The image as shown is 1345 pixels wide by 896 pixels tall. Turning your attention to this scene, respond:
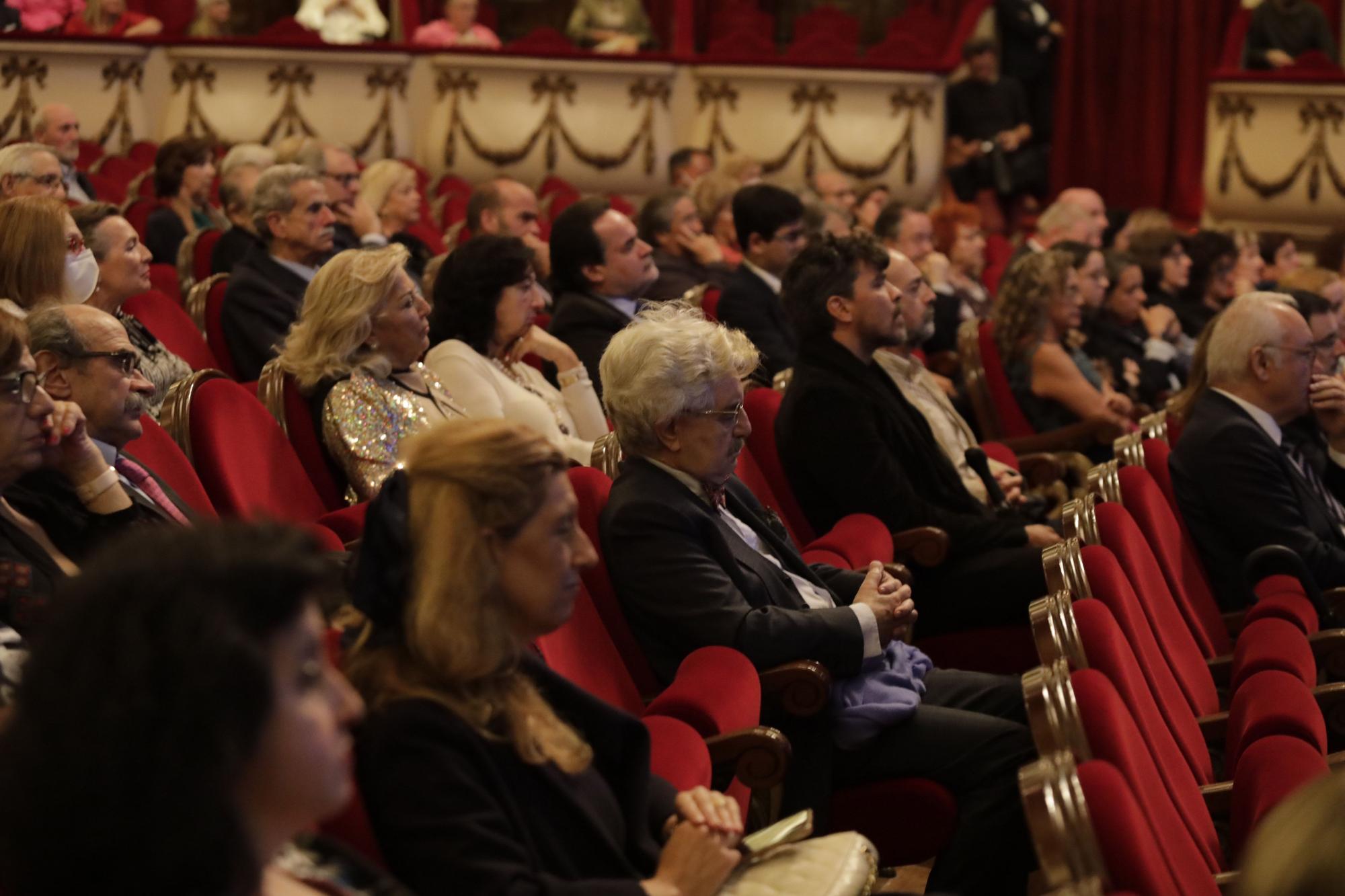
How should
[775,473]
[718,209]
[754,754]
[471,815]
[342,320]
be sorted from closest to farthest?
1. [471,815]
2. [754,754]
3. [342,320]
4. [775,473]
5. [718,209]

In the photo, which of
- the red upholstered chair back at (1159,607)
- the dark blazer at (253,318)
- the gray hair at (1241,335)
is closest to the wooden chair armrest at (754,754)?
the red upholstered chair back at (1159,607)

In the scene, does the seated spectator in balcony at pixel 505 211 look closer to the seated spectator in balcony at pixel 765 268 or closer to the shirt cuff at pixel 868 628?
the seated spectator in balcony at pixel 765 268

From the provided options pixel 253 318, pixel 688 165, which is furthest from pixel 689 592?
pixel 688 165

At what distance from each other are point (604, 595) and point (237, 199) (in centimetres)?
270

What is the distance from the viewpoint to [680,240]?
15.5 ft

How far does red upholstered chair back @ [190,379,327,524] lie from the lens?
90.1 inches

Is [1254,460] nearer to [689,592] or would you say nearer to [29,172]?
[689,592]

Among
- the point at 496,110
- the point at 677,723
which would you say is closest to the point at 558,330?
the point at 677,723

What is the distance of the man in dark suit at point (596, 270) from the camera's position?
3574 millimetres

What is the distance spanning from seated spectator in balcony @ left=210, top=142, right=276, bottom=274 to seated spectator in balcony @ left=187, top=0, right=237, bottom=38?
9.14ft

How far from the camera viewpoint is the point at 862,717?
208 cm

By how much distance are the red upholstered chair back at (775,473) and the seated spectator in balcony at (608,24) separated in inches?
205

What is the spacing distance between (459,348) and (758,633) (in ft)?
3.60

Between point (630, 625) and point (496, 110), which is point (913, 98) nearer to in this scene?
point (496, 110)
